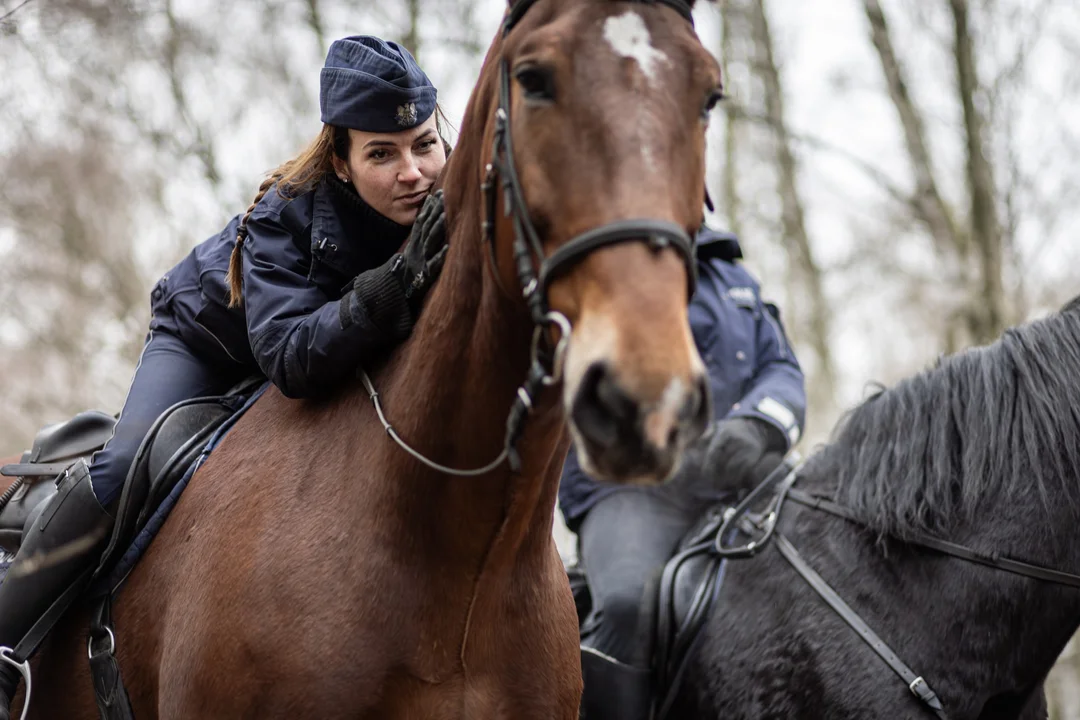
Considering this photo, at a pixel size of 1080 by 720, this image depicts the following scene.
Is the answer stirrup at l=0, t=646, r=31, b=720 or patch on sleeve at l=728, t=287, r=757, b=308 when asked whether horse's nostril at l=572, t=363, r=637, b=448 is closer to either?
stirrup at l=0, t=646, r=31, b=720

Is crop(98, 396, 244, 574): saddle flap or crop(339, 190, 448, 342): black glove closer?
crop(339, 190, 448, 342): black glove

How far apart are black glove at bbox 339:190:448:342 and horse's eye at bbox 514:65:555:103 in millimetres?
552

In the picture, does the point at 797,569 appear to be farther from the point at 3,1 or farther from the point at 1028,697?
the point at 3,1

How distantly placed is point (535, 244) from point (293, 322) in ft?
2.91

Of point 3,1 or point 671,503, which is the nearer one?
point 3,1

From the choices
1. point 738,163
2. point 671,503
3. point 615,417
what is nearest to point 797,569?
point 671,503

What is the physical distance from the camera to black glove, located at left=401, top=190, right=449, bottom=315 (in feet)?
8.56

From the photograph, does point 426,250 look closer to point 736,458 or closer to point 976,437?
point 976,437

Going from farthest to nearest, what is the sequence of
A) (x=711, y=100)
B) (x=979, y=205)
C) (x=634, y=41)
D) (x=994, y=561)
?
(x=979, y=205) < (x=994, y=561) < (x=711, y=100) < (x=634, y=41)

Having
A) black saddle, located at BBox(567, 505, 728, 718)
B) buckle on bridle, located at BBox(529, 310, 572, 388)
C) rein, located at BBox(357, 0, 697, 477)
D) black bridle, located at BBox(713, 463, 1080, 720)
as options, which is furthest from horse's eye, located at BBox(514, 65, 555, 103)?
black saddle, located at BBox(567, 505, 728, 718)

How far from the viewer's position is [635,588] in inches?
162

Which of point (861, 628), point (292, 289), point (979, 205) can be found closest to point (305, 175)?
point (292, 289)

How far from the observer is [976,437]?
12.0 ft

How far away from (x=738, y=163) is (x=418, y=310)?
15078 millimetres
